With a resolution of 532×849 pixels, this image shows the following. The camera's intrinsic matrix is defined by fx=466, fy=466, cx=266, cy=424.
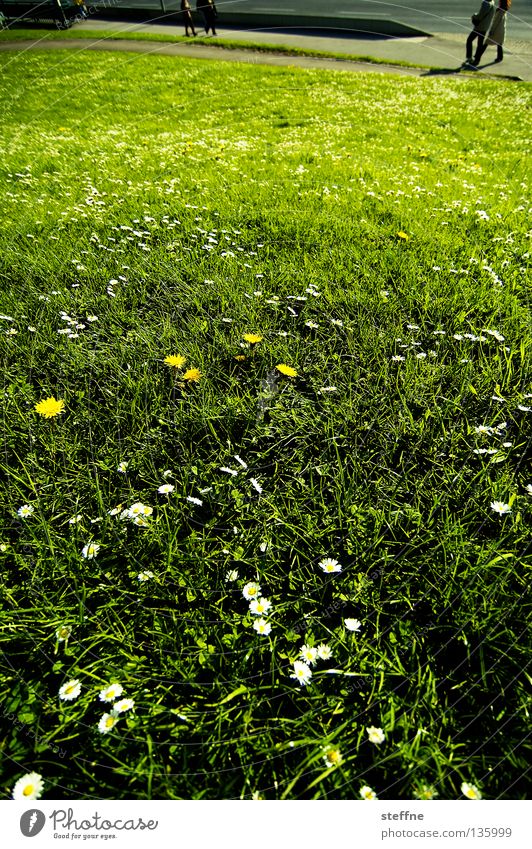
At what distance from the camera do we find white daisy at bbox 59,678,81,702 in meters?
1.29

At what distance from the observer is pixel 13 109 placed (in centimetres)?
797

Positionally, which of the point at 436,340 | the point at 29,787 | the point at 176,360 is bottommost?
the point at 29,787

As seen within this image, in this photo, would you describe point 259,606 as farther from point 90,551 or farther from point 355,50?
point 355,50

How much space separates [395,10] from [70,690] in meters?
31.3

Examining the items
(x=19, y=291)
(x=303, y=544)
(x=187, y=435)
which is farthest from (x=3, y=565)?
(x=19, y=291)

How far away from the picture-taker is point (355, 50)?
553 inches

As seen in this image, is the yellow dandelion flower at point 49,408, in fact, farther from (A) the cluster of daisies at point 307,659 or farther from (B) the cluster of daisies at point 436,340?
(B) the cluster of daisies at point 436,340

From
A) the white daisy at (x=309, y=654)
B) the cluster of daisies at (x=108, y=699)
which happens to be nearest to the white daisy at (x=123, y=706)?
the cluster of daisies at (x=108, y=699)

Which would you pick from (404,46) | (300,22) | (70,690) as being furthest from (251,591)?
(300,22)

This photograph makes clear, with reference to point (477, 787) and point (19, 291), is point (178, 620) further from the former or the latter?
point (19, 291)

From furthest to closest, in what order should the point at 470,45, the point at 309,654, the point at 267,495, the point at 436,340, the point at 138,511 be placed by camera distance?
the point at 470,45 → the point at 436,340 → the point at 267,495 → the point at 138,511 → the point at 309,654

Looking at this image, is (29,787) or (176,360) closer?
(29,787)

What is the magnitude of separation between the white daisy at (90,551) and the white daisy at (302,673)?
0.78 meters
